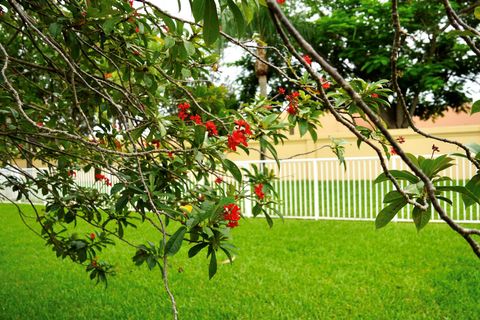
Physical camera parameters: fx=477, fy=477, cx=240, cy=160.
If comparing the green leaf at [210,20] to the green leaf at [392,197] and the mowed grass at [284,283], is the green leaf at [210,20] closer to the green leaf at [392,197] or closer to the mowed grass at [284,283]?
the green leaf at [392,197]

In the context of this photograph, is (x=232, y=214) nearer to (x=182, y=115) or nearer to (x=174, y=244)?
(x=174, y=244)

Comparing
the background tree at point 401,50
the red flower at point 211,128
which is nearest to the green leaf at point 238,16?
the red flower at point 211,128

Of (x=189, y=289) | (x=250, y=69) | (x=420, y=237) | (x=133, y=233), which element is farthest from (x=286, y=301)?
(x=250, y=69)

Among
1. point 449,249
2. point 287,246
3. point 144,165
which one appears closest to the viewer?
point 144,165

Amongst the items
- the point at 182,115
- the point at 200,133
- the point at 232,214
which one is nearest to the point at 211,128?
the point at 200,133

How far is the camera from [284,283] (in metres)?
3.41

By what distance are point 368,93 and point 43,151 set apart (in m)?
1.51

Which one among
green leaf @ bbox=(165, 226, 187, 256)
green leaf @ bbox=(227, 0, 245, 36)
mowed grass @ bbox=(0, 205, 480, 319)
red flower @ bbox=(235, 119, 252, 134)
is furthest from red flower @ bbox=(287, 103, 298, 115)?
mowed grass @ bbox=(0, 205, 480, 319)

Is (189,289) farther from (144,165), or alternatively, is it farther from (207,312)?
(144,165)

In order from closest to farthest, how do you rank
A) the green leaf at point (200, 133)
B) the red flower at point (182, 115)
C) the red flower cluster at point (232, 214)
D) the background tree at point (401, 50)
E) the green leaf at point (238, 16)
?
the green leaf at point (238, 16)
the red flower cluster at point (232, 214)
the green leaf at point (200, 133)
the red flower at point (182, 115)
the background tree at point (401, 50)

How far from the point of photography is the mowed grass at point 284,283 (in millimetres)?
2883

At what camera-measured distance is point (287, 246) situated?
15.2 ft

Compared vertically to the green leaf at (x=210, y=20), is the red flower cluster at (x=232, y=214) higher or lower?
lower

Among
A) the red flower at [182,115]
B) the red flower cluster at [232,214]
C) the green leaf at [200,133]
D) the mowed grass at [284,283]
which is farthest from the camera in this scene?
the mowed grass at [284,283]
